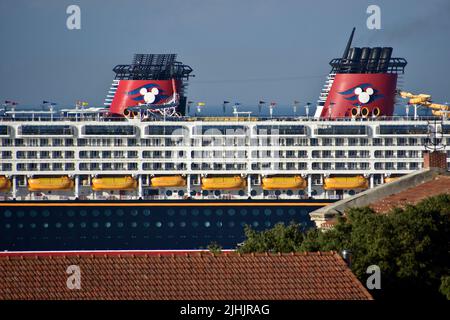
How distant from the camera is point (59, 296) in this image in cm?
2966

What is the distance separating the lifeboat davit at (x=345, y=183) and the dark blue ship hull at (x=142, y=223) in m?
1.02

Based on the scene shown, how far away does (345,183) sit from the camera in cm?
7531

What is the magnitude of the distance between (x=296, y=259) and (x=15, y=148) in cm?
4693

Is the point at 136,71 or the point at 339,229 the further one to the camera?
the point at 136,71

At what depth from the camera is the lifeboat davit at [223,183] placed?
74.9 m

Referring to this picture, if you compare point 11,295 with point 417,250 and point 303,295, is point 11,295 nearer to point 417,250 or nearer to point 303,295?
point 303,295

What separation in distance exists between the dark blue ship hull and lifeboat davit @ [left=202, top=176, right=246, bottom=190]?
728mm

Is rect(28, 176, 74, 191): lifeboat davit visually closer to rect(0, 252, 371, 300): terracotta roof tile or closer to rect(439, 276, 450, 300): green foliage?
rect(439, 276, 450, 300): green foliage

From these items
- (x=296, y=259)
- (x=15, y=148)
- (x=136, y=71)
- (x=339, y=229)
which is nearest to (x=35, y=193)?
(x=15, y=148)

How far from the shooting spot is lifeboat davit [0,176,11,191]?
76375 mm

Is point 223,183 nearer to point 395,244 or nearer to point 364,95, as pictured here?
point 364,95

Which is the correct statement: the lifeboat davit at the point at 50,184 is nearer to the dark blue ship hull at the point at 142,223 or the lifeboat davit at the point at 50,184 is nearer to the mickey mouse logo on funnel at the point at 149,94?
the dark blue ship hull at the point at 142,223

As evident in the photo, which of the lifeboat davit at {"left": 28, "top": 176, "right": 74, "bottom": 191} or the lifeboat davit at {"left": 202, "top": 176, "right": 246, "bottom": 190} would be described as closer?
the lifeboat davit at {"left": 202, "top": 176, "right": 246, "bottom": 190}

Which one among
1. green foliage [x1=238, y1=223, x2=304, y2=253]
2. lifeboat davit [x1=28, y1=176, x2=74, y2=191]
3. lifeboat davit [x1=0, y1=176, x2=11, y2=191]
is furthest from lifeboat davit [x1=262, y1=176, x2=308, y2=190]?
green foliage [x1=238, y1=223, x2=304, y2=253]
